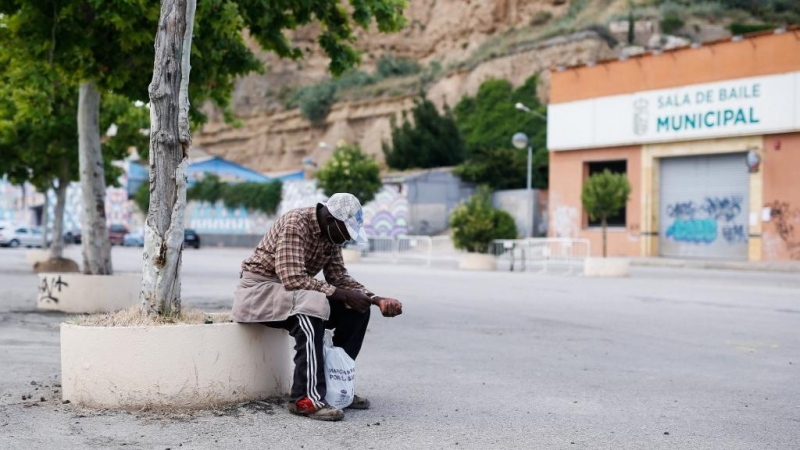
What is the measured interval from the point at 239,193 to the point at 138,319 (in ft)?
180

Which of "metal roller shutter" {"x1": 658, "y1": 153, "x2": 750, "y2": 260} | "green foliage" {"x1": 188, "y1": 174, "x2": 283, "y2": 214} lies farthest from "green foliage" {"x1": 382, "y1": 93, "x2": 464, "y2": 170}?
"metal roller shutter" {"x1": 658, "y1": 153, "x2": 750, "y2": 260}

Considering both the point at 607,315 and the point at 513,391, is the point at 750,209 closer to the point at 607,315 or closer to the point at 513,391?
the point at 607,315

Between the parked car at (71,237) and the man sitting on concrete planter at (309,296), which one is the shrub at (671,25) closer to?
the parked car at (71,237)

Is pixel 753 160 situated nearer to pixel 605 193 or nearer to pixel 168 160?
pixel 605 193

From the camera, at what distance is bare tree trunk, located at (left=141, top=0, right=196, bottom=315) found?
679cm

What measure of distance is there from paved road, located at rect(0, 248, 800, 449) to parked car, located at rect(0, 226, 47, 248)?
4749 cm

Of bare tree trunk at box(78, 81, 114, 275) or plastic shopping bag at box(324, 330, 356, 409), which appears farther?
bare tree trunk at box(78, 81, 114, 275)

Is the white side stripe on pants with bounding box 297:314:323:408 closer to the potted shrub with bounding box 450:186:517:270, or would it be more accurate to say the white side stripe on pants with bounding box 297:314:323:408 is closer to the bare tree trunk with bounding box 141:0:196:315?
the bare tree trunk with bounding box 141:0:196:315

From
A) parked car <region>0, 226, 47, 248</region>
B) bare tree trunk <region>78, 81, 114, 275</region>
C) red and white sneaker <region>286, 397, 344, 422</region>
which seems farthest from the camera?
parked car <region>0, 226, 47, 248</region>

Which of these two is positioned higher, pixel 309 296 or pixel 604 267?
pixel 309 296

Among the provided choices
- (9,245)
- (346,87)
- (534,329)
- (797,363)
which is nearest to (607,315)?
(534,329)

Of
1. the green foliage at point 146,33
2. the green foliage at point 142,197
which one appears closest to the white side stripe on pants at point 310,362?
the green foliage at point 146,33

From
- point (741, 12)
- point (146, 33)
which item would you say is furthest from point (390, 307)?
point (741, 12)

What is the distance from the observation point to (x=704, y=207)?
36531 mm
